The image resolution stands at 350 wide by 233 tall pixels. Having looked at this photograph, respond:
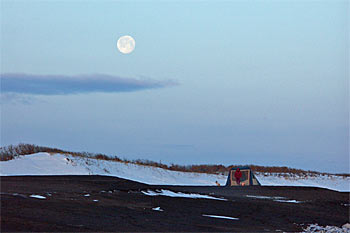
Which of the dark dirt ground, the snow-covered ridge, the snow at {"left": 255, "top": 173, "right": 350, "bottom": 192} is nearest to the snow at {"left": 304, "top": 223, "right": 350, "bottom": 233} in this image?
the dark dirt ground

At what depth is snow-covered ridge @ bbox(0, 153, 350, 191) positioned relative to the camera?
29.9m

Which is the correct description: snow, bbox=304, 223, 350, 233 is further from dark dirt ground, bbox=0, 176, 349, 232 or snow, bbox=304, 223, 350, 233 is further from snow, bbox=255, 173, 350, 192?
snow, bbox=255, 173, 350, 192

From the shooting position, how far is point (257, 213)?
18.3 metres

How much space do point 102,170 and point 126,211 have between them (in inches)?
760

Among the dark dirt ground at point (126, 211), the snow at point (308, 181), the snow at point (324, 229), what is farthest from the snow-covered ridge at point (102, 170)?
the snow at point (324, 229)

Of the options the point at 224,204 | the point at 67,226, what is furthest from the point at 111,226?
the point at 224,204

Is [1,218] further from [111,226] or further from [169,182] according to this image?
[169,182]

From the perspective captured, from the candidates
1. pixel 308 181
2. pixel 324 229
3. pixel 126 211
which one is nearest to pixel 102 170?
pixel 126 211

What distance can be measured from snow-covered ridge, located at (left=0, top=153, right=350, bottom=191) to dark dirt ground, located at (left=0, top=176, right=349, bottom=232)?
193 inches

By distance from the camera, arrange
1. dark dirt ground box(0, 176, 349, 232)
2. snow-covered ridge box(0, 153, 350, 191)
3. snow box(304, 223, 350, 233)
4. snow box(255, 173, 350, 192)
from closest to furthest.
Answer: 1. dark dirt ground box(0, 176, 349, 232)
2. snow box(304, 223, 350, 233)
3. snow-covered ridge box(0, 153, 350, 191)
4. snow box(255, 173, 350, 192)

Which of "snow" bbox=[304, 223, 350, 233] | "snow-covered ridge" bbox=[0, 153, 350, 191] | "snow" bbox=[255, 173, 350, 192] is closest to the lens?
"snow" bbox=[304, 223, 350, 233]

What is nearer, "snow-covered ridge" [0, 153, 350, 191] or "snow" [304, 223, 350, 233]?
"snow" [304, 223, 350, 233]

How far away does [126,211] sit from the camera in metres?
15.6

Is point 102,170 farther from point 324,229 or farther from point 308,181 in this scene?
point 308,181
